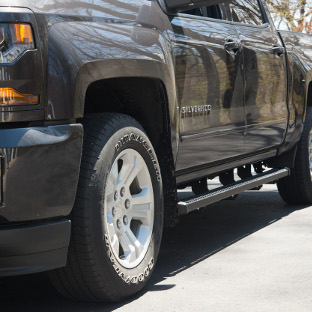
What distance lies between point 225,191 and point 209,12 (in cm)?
118

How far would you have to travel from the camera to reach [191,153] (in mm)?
4668

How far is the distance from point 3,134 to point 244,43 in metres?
2.59

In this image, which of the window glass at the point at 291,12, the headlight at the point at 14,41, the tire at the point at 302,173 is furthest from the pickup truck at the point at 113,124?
the window glass at the point at 291,12

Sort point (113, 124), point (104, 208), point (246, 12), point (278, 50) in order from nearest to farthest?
point (104, 208), point (113, 124), point (246, 12), point (278, 50)

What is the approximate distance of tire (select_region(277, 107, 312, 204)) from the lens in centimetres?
673

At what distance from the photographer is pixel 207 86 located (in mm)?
4707

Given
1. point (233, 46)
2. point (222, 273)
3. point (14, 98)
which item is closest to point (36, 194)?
point (14, 98)

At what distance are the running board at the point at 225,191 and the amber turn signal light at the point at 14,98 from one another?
4.67 ft

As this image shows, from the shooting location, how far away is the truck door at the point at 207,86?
4.45 metres

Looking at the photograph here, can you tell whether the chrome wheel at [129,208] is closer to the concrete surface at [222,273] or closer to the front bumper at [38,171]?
the concrete surface at [222,273]

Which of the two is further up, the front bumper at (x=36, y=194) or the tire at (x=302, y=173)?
the front bumper at (x=36, y=194)

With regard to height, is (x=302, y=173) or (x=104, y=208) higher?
(x=104, y=208)

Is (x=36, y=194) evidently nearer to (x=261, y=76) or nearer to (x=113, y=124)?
(x=113, y=124)

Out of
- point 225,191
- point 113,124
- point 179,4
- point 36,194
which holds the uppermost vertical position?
point 179,4
